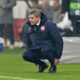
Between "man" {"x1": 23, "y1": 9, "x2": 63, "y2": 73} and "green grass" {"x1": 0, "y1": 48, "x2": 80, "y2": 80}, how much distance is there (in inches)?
14.6

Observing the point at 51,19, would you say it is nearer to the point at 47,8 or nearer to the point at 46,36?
the point at 47,8

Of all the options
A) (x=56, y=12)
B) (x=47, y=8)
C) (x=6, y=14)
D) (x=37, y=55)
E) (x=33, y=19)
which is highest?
(x=33, y=19)

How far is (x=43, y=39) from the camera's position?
13648 mm

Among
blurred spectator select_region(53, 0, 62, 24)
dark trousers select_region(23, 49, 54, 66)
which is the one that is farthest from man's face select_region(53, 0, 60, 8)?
dark trousers select_region(23, 49, 54, 66)

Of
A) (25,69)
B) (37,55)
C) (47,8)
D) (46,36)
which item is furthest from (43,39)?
(47,8)

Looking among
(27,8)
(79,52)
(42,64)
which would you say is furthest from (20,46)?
(42,64)

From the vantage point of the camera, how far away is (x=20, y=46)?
25.2 m

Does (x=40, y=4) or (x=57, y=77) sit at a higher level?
(x=57, y=77)

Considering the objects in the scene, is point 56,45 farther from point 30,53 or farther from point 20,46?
point 20,46

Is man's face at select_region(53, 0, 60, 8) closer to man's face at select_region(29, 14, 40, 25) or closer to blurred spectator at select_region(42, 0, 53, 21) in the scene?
blurred spectator at select_region(42, 0, 53, 21)

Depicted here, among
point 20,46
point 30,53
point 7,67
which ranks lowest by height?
point 20,46

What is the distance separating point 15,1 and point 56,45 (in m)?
10.6

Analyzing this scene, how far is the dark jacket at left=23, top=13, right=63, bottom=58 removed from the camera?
1355 cm

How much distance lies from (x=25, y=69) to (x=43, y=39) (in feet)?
6.48
